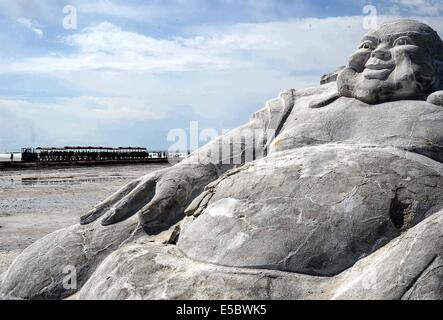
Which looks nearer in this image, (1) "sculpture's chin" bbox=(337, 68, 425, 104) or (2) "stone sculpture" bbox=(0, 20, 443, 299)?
(2) "stone sculpture" bbox=(0, 20, 443, 299)

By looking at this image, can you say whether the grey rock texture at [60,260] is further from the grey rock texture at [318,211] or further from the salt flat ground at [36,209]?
the salt flat ground at [36,209]

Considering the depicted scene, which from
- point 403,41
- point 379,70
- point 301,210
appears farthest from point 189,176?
point 403,41

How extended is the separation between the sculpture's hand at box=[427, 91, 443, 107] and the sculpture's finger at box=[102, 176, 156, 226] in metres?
2.37

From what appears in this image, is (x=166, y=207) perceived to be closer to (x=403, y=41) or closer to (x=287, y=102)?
(x=287, y=102)

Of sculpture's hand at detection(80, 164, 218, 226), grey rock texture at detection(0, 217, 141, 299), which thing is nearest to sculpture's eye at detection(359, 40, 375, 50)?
sculpture's hand at detection(80, 164, 218, 226)

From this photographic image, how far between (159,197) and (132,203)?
1.05 ft

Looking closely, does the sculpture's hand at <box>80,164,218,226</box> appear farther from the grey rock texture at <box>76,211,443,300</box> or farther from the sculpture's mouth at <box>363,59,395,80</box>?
the sculpture's mouth at <box>363,59,395,80</box>

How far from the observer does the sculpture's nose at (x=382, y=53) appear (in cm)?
456

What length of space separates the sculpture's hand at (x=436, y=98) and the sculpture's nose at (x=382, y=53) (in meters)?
0.46

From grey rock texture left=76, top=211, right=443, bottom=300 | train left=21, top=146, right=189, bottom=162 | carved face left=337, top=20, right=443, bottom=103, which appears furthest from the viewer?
train left=21, top=146, right=189, bottom=162

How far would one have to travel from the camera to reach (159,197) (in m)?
4.69

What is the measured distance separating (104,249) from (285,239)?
1758 mm

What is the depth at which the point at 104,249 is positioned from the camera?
4.64m

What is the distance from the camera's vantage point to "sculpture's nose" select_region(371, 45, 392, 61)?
4559 millimetres
